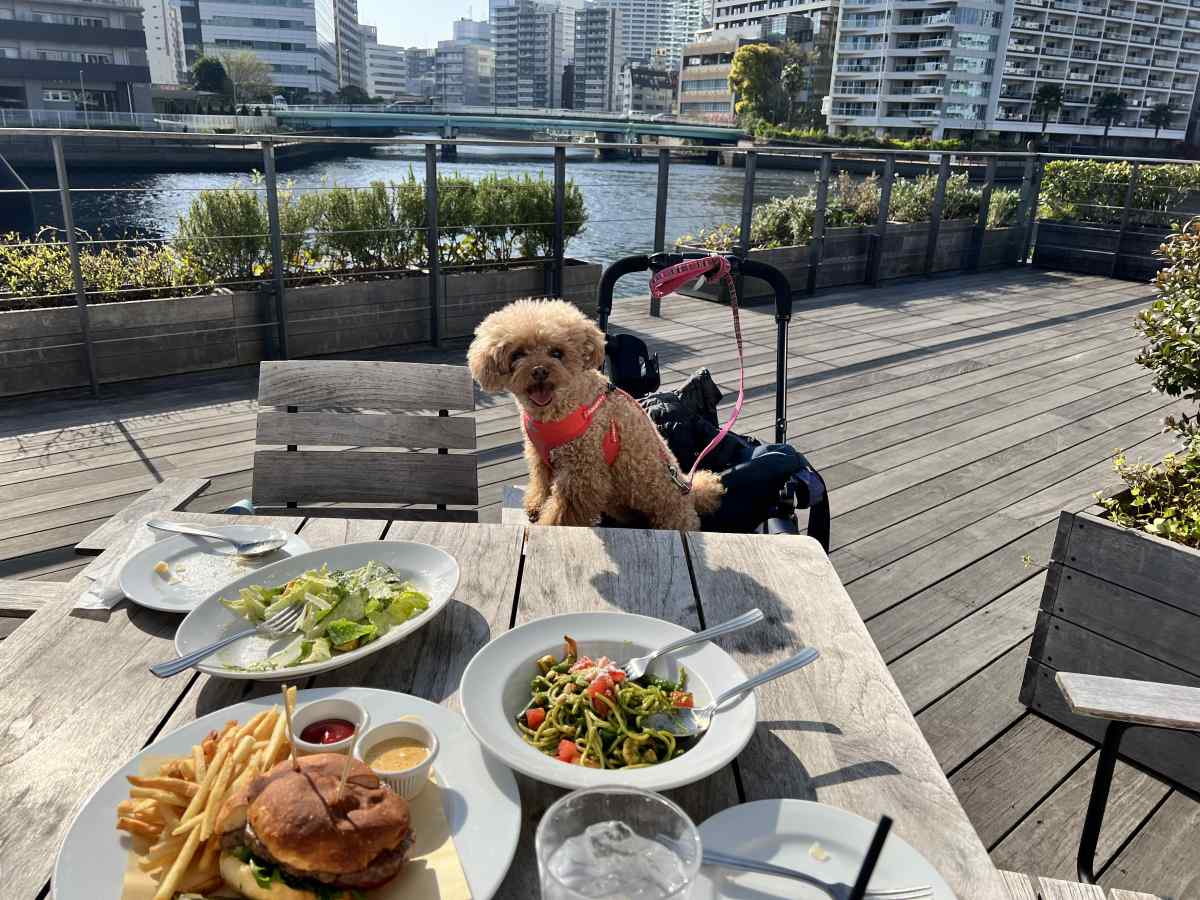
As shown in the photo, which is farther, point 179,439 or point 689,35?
point 689,35

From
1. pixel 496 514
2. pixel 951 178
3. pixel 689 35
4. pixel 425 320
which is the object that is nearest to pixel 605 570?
pixel 496 514

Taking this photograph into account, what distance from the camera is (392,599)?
133 centimetres

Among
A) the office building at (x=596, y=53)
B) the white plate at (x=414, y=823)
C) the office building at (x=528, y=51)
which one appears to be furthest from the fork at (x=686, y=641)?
the office building at (x=528, y=51)

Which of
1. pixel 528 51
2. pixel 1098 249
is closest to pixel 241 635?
pixel 1098 249

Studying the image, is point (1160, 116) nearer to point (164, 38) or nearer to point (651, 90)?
point (651, 90)

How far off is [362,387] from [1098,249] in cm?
1031

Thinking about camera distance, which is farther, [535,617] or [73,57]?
[73,57]

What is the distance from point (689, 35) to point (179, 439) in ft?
705

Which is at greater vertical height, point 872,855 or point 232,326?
point 872,855

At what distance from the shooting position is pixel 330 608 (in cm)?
128

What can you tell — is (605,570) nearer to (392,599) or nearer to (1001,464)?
(392,599)

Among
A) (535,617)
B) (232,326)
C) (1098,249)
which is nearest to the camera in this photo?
(535,617)

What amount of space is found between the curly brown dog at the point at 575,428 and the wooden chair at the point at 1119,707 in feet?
3.72

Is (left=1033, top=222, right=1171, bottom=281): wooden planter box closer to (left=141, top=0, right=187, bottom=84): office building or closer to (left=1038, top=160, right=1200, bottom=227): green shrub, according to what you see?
(left=1038, top=160, right=1200, bottom=227): green shrub
